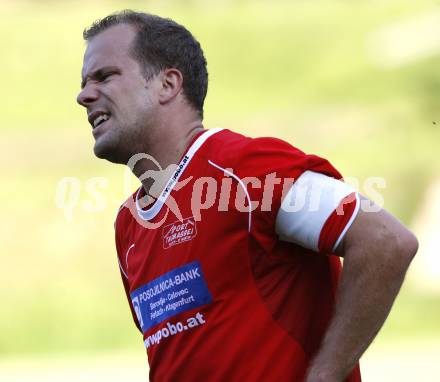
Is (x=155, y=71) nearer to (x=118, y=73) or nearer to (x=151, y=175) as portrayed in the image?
(x=118, y=73)

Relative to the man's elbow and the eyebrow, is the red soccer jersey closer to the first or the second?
the man's elbow

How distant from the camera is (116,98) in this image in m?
3.73

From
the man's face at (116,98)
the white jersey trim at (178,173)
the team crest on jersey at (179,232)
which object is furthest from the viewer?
the man's face at (116,98)

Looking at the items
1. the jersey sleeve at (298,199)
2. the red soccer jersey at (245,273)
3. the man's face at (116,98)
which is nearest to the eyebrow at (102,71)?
the man's face at (116,98)

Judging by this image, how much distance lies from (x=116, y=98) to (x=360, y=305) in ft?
4.40

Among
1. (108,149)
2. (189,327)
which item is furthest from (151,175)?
(189,327)

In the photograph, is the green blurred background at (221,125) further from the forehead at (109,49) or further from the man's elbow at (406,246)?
the man's elbow at (406,246)

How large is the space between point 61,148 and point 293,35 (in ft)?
30.3

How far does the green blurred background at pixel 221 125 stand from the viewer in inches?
643

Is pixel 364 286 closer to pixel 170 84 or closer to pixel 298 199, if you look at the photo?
pixel 298 199

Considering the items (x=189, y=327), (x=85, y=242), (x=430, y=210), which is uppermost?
(x=85, y=242)

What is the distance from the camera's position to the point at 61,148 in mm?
24219

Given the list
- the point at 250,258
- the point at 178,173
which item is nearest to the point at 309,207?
the point at 250,258

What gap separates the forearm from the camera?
9.65 feet
